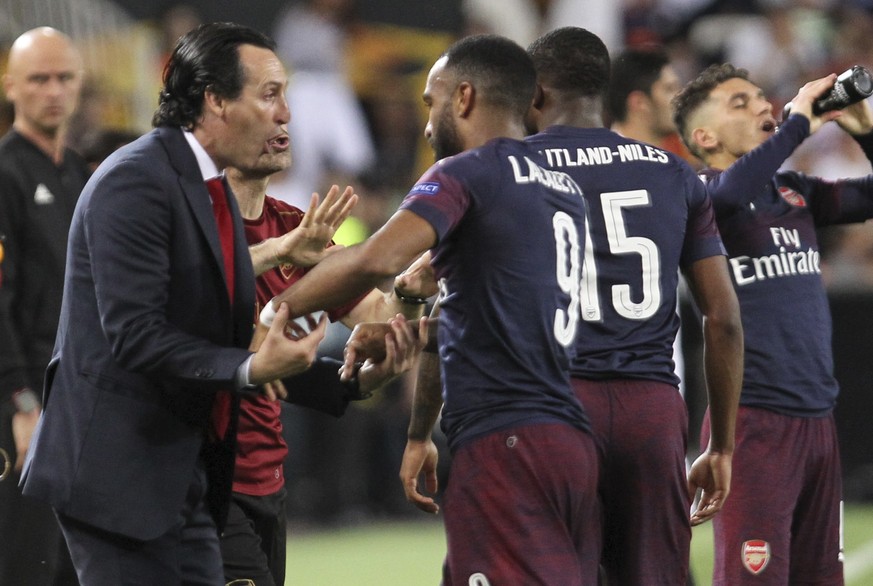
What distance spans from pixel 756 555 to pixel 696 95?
6.14 ft

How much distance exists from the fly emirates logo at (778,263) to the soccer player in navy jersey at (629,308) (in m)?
0.80

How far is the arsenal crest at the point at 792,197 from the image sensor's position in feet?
18.5

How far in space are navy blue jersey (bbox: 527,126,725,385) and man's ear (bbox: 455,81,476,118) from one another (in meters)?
0.38

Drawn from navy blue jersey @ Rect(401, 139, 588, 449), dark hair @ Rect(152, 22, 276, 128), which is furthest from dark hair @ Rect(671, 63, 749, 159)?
dark hair @ Rect(152, 22, 276, 128)

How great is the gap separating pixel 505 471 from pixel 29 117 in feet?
10.6

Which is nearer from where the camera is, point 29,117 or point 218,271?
point 218,271

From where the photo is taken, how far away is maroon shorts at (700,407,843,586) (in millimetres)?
5270

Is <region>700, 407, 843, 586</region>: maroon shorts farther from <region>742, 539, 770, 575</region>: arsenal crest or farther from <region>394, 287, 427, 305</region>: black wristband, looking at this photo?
<region>394, 287, 427, 305</region>: black wristband

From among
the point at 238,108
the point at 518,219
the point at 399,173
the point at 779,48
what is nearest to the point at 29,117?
Answer: the point at 238,108

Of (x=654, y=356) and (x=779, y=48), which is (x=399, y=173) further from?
(x=654, y=356)

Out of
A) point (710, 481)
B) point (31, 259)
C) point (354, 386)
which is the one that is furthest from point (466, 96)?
point (31, 259)

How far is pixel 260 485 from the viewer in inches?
187

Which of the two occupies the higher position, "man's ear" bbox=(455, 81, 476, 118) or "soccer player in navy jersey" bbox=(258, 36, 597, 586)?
"man's ear" bbox=(455, 81, 476, 118)

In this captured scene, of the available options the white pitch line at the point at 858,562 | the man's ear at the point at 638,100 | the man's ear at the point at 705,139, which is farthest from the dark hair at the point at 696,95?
the white pitch line at the point at 858,562
